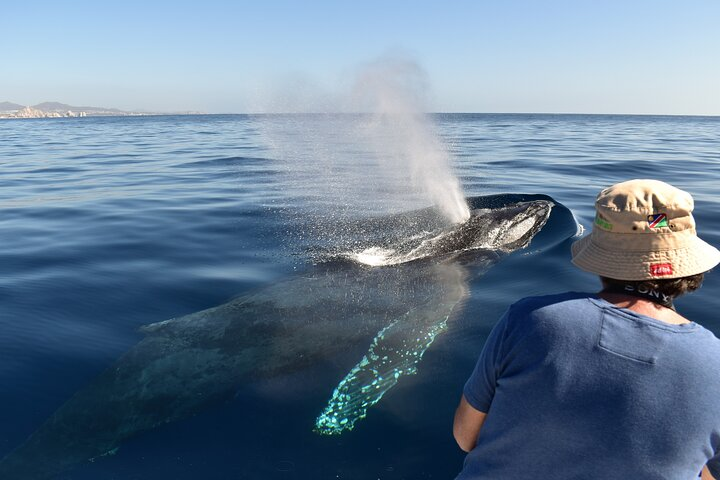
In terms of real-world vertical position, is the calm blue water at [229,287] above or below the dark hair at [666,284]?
below

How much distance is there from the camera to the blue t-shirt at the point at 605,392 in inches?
80.6

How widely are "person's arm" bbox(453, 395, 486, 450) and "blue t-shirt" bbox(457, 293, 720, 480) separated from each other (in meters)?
0.23

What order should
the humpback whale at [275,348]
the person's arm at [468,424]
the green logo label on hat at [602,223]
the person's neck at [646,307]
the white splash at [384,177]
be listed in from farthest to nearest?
the white splash at [384,177] → the humpback whale at [275,348] → the person's arm at [468,424] → the green logo label on hat at [602,223] → the person's neck at [646,307]

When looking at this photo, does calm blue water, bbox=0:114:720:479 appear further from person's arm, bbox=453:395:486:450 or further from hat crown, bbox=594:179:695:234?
hat crown, bbox=594:179:695:234

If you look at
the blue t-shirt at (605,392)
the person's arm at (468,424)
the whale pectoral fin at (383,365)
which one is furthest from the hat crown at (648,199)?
the whale pectoral fin at (383,365)

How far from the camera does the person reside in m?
2.05

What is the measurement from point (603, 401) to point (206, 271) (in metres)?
7.61

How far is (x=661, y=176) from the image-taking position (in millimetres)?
17812

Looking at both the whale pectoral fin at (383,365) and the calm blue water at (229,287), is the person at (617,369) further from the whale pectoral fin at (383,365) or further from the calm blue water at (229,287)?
the whale pectoral fin at (383,365)

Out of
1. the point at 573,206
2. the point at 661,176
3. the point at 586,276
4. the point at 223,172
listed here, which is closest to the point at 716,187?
the point at 661,176

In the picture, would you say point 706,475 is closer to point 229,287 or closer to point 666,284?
point 666,284

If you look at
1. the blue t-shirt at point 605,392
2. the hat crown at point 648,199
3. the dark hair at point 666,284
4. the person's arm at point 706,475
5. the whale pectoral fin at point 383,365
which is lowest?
the whale pectoral fin at point 383,365

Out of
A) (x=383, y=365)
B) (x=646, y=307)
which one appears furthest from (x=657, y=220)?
(x=383, y=365)

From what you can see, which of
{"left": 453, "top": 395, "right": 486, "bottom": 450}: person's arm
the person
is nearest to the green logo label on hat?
the person
